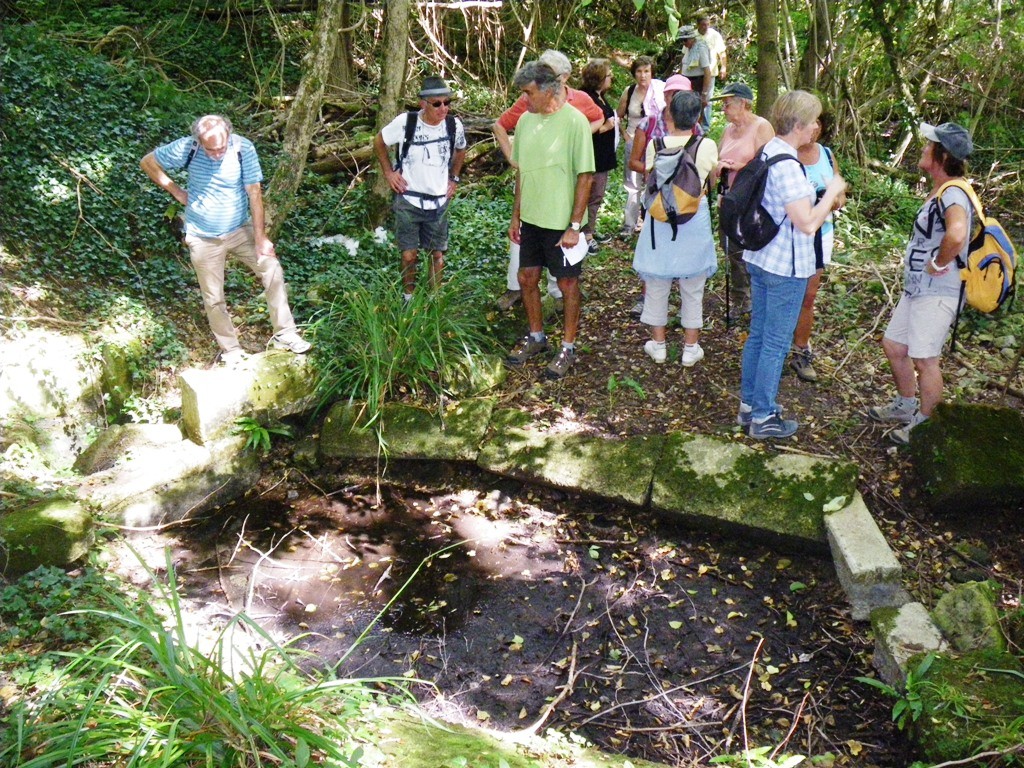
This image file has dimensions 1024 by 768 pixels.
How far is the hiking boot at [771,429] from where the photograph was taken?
173 inches

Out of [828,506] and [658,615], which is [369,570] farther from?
[828,506]

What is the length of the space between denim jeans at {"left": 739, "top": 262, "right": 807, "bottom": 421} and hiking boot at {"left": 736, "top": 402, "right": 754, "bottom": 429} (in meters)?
0.04

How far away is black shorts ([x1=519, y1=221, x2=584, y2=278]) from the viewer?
490 cm

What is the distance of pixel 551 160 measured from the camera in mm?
4695

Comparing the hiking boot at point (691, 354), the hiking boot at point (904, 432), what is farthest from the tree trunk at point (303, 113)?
the hiking boot at point (904, 432)

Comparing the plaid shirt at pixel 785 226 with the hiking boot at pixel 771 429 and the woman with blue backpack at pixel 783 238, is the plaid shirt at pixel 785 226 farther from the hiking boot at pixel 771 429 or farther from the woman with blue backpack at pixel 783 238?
the hiking boot at pixel 771 429

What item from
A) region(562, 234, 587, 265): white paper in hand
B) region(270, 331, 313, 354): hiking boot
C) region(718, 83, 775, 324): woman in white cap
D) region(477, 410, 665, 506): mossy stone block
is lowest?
region(477, 410, 665, 506): mossy stone block

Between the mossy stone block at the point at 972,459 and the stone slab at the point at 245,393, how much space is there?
142 inches

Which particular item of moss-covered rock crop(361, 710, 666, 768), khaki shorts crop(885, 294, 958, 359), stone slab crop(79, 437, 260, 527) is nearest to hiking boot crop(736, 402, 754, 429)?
khaki shorts crop(885, 294, 958, 359)

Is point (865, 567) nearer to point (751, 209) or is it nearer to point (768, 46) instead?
point (751, 209)

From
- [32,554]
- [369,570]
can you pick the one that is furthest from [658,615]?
[32,554]

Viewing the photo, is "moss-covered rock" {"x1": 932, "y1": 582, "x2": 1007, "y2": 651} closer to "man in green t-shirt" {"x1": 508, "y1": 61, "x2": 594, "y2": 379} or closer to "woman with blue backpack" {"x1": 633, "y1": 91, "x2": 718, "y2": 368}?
"woman with blue backpack" {"x1": 633, "y1": 91, "x2": 718, "y2": 368}

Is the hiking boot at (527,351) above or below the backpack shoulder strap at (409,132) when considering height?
below

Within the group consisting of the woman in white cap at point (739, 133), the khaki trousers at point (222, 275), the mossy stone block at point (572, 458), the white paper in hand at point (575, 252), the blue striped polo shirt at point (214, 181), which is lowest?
the mossy stone block at point (572, 458)
